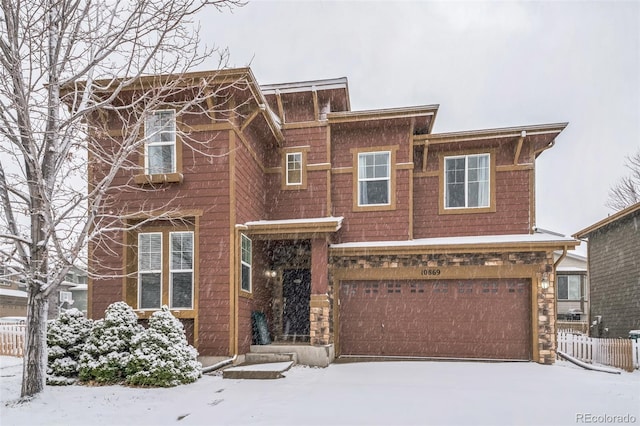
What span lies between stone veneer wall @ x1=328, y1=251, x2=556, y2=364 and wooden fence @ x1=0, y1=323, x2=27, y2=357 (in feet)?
27.5

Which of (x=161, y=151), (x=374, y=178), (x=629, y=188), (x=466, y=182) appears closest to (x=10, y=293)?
(x=161, y=151)

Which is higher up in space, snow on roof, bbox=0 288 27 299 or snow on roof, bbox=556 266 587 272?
snow on roof, bbox=556 266 587 272

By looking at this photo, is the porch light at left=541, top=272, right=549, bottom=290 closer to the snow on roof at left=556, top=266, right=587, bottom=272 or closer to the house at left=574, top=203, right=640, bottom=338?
the house at left=574, top=203, right=640, bottom=338

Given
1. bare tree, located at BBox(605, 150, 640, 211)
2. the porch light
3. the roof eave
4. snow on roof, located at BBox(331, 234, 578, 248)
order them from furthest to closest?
bare tree, located at BBox(605, 150, 640, 211), the porch light, snow on roof, located at BBox(331, 234, 578, 248), the roof eave

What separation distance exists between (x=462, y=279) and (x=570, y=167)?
6069 centimetres

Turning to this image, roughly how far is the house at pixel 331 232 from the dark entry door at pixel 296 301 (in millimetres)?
37

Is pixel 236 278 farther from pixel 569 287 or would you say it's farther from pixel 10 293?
pixel 10 293

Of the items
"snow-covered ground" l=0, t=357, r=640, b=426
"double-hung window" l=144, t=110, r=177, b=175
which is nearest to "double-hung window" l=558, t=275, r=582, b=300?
"snow-covered ground" l=0, t=357, r=640, b=426

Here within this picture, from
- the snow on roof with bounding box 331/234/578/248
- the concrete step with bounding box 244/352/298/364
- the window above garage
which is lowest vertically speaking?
the concrete step with bounding box 244/352/298/364

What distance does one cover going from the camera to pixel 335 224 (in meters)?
10.4

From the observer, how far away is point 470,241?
1139 centimetres

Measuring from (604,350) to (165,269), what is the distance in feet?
35.2

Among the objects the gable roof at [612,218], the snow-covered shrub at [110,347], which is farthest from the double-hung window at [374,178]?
the gable roof at [612,218]

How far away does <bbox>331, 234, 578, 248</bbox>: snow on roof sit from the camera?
36.0ft
